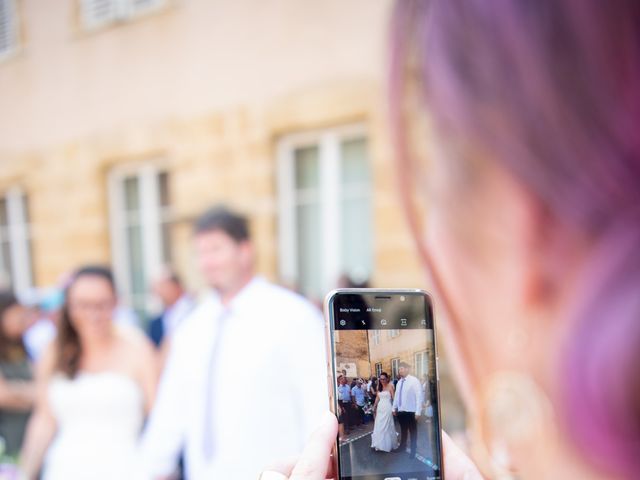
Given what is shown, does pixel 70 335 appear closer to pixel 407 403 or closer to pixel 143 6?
pixel 407 403

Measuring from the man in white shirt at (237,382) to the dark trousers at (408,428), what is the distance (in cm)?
134

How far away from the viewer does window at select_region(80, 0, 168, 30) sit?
261 inches

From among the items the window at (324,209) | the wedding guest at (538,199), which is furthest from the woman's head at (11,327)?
the wedding guest at (538,199)

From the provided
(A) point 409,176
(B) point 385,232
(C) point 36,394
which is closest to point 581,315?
(A) point 409,176

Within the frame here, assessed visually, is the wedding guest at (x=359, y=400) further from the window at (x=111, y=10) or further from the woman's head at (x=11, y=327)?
the window at (x=111, y=10)

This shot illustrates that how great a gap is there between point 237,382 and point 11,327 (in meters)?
2.36

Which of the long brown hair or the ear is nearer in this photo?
the ear

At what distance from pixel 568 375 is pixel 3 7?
9.62 m

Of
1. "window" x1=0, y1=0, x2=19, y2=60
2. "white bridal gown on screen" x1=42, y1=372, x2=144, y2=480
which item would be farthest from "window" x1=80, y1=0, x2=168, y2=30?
"white bridal gown on screen" x1=42, y1=372, x2=144, y2=480

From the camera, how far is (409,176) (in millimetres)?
446

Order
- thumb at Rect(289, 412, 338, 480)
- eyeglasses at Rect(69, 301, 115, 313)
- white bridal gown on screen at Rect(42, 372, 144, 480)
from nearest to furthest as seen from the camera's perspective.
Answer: thumb at Rect(289, 412, 338, 480), white bridal gown on screen at Rect(42, 372, 144, 480), eyeglasses at Rect(69, 301, 115, 313)

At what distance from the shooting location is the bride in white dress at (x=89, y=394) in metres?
3.10

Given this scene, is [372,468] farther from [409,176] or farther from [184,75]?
[184,75]

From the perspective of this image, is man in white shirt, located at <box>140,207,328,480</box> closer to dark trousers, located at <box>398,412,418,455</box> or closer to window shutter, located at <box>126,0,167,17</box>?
dark trousers, located at <box>398,412,418,455</box>
